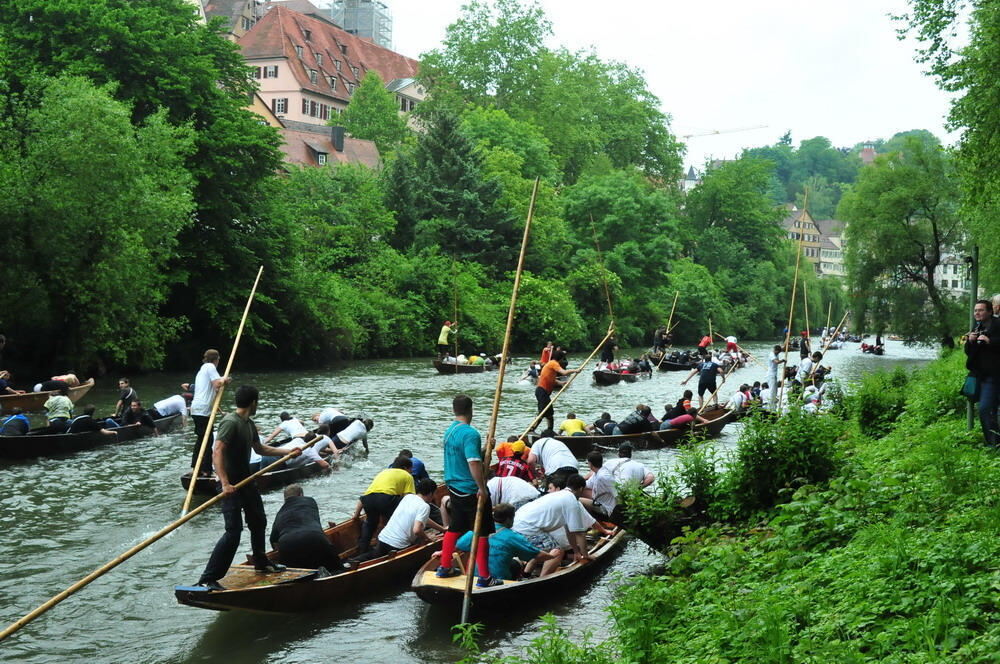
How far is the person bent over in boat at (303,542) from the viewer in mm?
9609

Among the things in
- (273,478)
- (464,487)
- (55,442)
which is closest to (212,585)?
(464,487)

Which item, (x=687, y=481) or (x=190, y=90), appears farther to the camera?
(x=190, y=90)

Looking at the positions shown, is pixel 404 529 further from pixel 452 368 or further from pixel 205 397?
pixel 452 368

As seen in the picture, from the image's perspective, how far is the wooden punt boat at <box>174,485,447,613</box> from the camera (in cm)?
866

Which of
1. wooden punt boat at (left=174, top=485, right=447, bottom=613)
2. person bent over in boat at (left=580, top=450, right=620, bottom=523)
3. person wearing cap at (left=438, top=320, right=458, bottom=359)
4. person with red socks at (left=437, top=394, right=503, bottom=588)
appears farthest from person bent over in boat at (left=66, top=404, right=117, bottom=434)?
person wearing cap at (left=438, top=320, right=458, bottom=359)

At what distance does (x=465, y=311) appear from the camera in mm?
44594

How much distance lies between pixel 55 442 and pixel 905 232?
3659cm

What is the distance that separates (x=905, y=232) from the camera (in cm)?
4350

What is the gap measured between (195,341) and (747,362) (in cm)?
2446

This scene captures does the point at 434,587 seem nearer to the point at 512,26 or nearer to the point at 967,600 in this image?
the point at 967,600

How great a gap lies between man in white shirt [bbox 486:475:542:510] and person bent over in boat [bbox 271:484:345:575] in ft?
7.33

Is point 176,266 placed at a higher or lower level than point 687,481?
higher

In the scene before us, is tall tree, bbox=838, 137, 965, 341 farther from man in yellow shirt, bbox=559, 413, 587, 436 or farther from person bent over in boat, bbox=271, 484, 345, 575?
person bent over in boat, bbox=271, 484, 345, 575

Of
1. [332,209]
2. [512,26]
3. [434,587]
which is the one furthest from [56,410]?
[512,26]
